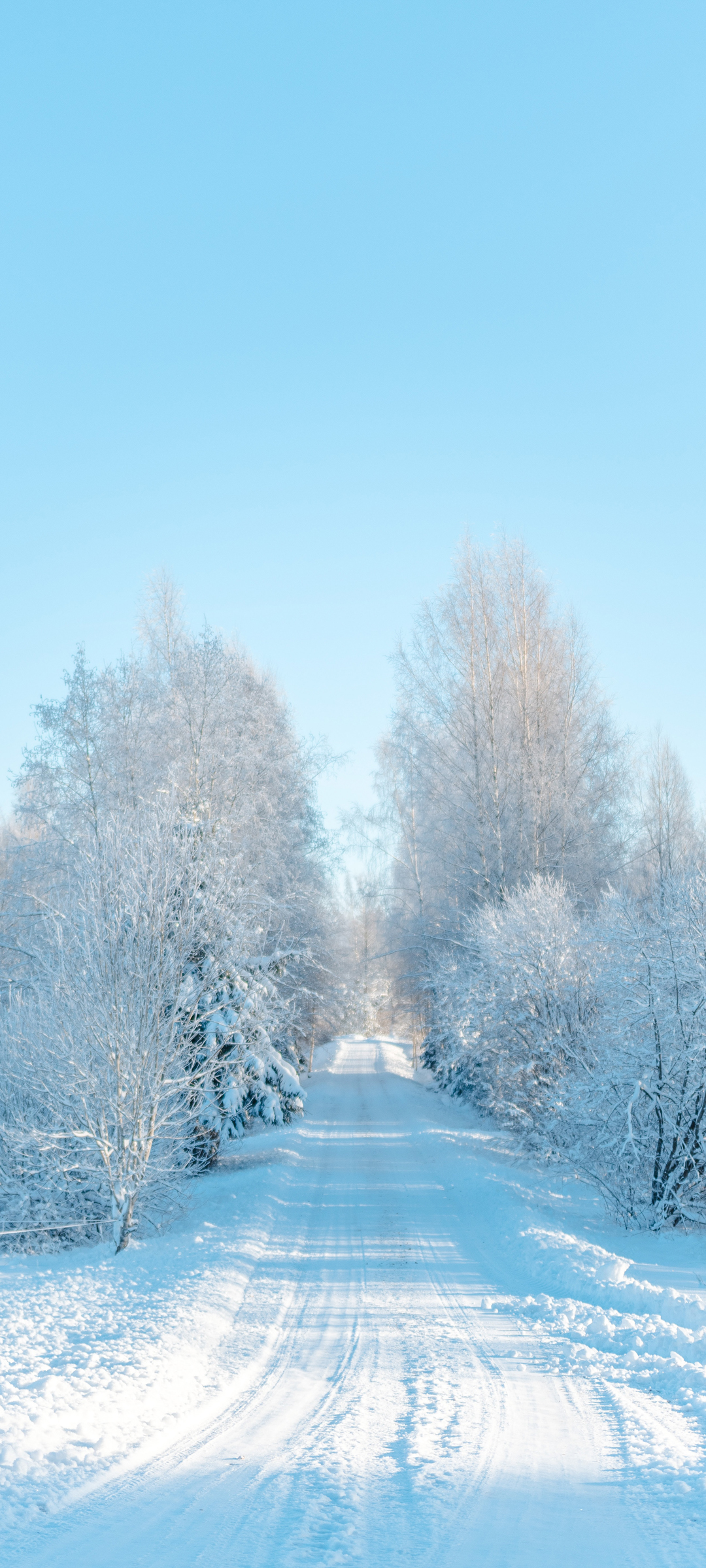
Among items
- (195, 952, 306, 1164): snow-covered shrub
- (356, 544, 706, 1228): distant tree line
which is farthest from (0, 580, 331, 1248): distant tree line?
(356, 544, 706, 1228): distant tree line

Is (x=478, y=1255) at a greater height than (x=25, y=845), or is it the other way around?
(x=25, y=845)

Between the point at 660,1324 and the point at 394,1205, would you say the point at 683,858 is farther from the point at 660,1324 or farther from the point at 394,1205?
the point at 660,1324

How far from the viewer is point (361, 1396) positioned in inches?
224

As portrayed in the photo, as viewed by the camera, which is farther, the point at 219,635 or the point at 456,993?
the point at 219,635

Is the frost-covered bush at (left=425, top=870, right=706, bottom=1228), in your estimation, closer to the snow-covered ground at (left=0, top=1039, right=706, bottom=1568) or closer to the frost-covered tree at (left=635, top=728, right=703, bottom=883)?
the snow-covered ground at (left=0, top=1039, right=706, bottom=1568)

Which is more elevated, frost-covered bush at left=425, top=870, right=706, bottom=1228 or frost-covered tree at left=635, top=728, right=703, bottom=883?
frost-covered tree at left=635, top=728, right=703, bottom=883

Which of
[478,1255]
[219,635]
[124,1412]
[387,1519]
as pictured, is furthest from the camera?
[219,635]

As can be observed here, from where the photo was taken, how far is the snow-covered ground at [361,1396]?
3840mm

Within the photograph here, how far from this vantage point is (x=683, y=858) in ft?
81.6

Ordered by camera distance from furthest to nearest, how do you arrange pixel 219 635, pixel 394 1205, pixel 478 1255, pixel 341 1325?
pixel 219 635 < pixel 394 1205 < pixel 478 1255 < pixel 341 1325

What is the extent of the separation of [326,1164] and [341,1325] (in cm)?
909

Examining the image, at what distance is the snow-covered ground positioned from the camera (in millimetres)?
3840


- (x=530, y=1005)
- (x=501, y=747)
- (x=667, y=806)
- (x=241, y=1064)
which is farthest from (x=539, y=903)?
(x=667, y=806)

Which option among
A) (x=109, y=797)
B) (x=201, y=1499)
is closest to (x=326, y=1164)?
(x=109, y=797)
